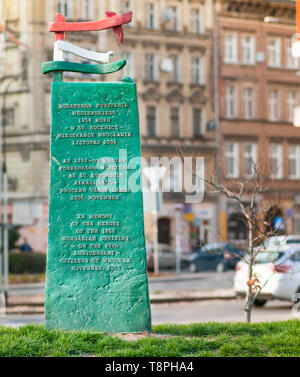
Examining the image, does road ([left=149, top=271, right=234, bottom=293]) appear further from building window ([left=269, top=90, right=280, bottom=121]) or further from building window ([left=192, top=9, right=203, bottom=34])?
building window ([left=192, top=9, right=203, bottom=34])

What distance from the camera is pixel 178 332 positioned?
35.2 ft

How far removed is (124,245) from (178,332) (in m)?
1.34

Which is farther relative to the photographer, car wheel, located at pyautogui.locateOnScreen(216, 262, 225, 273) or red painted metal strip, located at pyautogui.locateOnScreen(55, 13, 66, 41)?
car wheel, located at pyautogui.locateOnScreen(216, 262, 225, 273)

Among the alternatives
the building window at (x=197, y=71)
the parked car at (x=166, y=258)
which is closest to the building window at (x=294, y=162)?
the building window at (x=197, y=71)

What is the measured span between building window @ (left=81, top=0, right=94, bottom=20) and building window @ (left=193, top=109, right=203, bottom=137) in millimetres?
8801

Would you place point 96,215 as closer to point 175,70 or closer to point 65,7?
point 65,7

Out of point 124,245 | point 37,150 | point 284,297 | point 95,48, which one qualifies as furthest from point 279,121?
point 124,245

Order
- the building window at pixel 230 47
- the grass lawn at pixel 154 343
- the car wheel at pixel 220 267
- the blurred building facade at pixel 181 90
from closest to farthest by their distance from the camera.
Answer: the grass lawn at pixel 154 343
the car wheel at pixel 220 267
the blurred building facade at pixel 181 90
the building window at pixel 230 47

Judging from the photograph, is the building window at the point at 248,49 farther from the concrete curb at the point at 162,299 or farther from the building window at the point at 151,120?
the concrete curb at the point at 162,299

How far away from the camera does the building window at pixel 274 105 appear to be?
2109 inches

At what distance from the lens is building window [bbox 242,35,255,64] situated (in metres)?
52.7

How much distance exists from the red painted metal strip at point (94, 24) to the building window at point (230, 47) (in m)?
41.7

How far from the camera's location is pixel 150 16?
49.8 metres

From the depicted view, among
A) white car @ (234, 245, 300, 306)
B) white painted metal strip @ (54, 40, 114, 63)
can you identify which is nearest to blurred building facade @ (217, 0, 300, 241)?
white car @ (234, 245, 300, 306)
